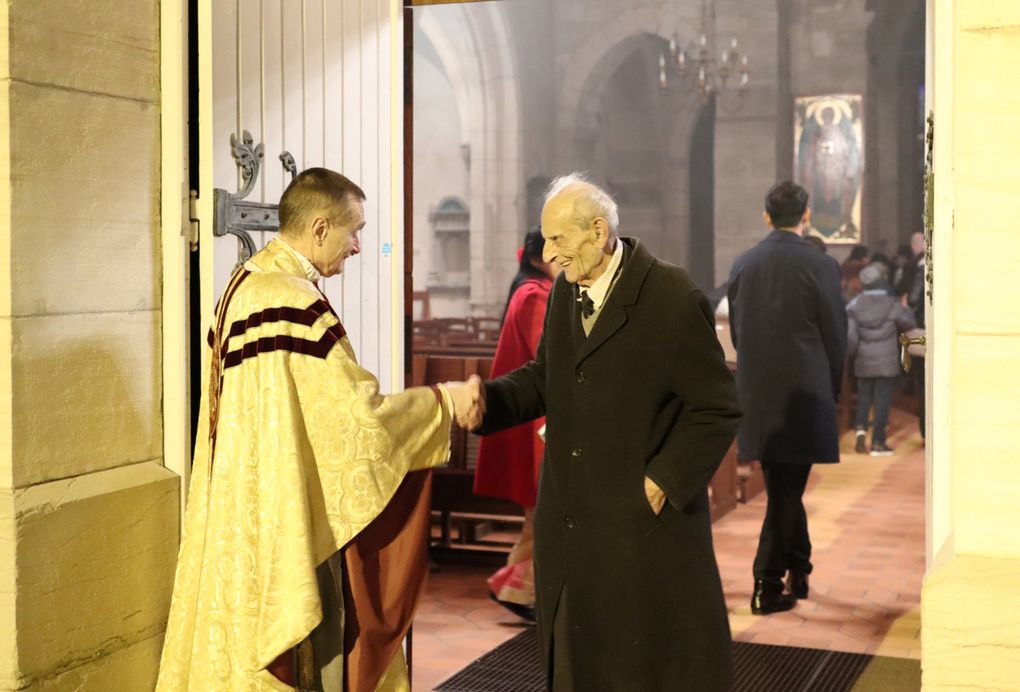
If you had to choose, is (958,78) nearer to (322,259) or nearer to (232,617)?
(322,259)

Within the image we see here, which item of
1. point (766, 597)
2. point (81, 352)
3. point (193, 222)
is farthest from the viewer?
point (766, 597)

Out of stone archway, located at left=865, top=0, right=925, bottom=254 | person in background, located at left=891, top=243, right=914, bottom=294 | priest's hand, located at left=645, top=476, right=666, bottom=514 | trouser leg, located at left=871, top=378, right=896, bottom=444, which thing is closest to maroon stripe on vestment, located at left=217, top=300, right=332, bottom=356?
priest's hand, located at left=645, top=476, right=666, bottom=514

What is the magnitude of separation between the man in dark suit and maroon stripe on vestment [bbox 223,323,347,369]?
3.28 m

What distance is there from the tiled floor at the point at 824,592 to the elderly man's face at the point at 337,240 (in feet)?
7.04

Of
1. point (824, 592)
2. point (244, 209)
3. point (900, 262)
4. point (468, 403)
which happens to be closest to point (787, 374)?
point (824, 592)

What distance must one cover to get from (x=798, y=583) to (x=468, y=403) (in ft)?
11.0

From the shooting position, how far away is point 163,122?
3.93 meters

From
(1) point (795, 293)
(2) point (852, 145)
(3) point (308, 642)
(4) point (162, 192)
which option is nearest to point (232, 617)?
(3) point (308, 642)

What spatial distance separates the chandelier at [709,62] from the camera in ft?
57.2

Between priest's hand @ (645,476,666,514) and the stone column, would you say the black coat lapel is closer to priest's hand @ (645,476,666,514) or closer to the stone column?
priest's hand @ (645,476,666,514)

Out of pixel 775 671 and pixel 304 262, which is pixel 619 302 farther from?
pixel 775 671

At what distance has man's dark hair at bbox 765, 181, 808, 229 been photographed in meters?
6.41

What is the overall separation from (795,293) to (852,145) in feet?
39.1

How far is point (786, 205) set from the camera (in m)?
6.43
